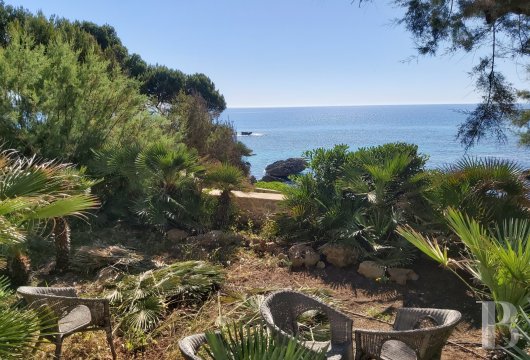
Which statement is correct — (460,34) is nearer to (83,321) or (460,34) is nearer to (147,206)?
(147,206)

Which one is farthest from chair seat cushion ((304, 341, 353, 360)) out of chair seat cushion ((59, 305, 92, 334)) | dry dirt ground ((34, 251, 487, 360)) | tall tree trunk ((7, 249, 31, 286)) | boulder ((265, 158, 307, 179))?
boulder ((265, 158, 307, 179))

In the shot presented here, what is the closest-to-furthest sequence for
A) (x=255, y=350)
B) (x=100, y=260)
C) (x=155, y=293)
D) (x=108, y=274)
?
1. (x=255, y=350)
2. (x=155, y=293)
3. (x=108, y=274)
4. (x=100, y=260)

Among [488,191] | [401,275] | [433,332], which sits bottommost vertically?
[401,275]

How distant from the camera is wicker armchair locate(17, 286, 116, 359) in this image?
3.10 metres

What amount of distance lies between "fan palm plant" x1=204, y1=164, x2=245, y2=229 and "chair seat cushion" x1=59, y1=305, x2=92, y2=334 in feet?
12.0

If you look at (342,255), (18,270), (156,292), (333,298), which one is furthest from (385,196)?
(18,270)

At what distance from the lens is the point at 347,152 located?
6.98 m

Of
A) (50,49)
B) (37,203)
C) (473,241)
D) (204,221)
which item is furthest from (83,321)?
(50,49)

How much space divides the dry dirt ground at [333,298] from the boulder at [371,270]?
8cm

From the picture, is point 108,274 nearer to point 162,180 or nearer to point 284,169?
point 162,180

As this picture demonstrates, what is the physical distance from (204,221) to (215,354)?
5.58 metres

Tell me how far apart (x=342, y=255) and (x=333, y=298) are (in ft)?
3.34

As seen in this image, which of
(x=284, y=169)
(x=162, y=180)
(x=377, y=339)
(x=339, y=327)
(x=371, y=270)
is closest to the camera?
(x=377, y=339)

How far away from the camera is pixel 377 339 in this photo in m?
2.81
